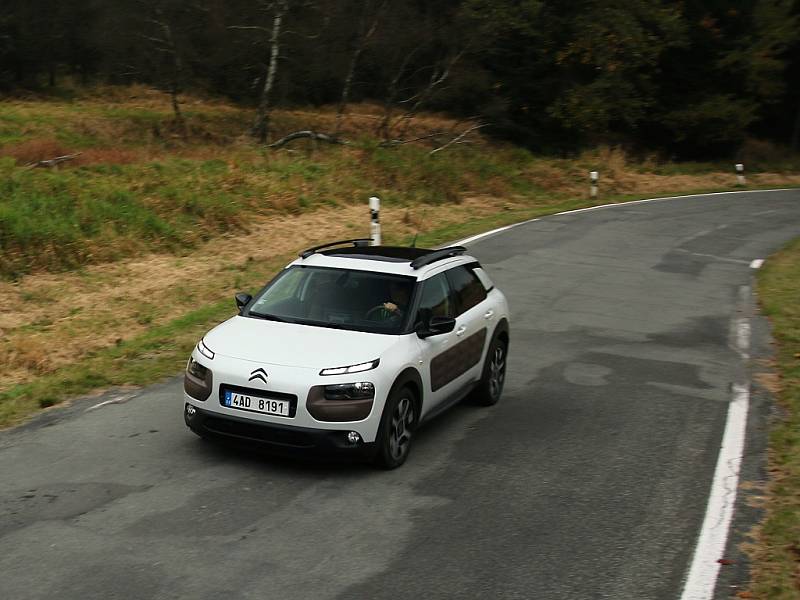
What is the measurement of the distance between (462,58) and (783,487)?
35.8m

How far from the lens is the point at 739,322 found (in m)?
14.7

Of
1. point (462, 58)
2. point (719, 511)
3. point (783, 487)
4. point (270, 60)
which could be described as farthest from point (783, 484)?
point (462, 58)

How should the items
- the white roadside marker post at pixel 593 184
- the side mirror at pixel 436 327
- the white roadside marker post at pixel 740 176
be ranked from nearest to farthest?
the side mirror at pixel 436 327 → the white roadside marker post at pixel 593 184 → the white roadside marker post at pixel 740 176

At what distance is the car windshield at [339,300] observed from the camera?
27.8 feet

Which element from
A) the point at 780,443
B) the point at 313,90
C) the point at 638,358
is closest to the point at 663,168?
the point at 313,90

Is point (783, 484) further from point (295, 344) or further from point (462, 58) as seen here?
point (462, 58)

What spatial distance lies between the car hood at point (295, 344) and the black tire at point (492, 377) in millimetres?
1954

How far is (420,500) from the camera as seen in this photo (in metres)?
7.26

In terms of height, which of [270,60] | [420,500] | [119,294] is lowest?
[119,294]

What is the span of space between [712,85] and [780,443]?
135 ft

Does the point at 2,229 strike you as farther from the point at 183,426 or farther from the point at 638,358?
the point at 638,358

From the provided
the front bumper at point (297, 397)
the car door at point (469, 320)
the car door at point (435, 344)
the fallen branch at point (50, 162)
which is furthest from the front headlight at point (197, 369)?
the fallen branch at point (50, 162)

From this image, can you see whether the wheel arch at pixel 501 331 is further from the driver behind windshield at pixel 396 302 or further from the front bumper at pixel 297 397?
the front bumper at pixel 297 397

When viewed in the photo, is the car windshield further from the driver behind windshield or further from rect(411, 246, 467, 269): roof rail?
rect(411, 246, 467, 269): roof rail
